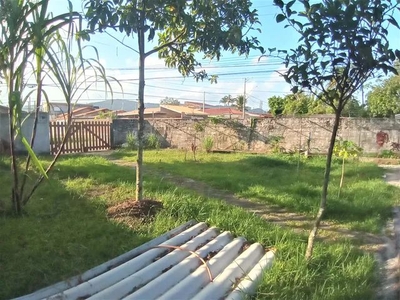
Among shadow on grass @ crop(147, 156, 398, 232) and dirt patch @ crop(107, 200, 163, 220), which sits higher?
dirt patch @ crop(107, 200, 163, 220)

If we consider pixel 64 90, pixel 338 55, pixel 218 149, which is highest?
pixel 338 55

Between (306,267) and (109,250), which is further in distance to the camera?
(109,250)

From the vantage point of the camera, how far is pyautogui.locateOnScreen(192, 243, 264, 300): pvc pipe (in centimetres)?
267

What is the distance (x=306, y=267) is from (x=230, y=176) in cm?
441

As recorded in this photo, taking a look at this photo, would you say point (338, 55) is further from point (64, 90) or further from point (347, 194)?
point (347, 194)

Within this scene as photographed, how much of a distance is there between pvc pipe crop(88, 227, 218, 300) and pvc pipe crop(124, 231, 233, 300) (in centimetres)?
7

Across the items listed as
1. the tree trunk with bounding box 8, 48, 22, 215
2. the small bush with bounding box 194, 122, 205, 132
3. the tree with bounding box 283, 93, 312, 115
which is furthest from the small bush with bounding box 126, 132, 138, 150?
the tree trunk with bounding box 8, 48, 22, 215

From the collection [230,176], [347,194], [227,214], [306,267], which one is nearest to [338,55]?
[306,267]

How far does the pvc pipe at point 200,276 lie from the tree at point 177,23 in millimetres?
1538

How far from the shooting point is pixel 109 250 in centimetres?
335

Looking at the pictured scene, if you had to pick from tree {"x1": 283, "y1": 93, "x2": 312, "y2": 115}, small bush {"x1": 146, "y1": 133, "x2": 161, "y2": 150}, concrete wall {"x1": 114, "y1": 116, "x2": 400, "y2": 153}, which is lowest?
small bush {"x1": 146, "y1": 133, "x2": 161, "y2": 150}

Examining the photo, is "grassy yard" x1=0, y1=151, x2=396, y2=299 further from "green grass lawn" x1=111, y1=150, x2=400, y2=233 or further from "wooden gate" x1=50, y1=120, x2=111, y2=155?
"wooden gate" x1=50, y1=120, x2=111, y2=155

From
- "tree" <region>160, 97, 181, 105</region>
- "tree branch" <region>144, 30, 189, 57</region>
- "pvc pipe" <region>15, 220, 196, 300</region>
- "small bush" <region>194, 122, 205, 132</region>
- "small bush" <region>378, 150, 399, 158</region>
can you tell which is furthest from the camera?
"tree" <region>160, 97, 181, 105</region>

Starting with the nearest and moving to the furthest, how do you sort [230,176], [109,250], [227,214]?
1. [109,250]
2. [227,214]
3. [230,176]
